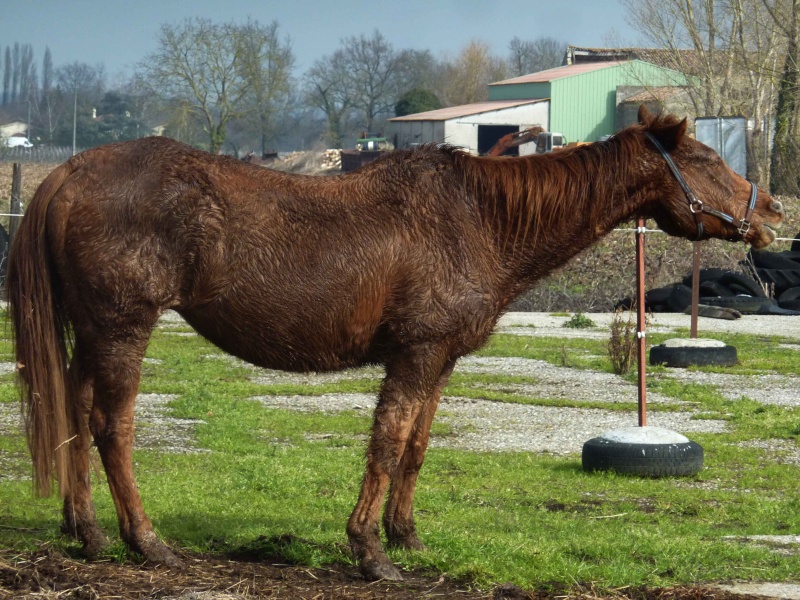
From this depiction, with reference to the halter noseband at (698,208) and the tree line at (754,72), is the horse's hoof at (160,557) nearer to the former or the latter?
the halter noseband at (698,208)

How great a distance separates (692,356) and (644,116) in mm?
9129

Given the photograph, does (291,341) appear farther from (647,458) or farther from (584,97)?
(584,97)

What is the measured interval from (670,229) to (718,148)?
4.35 metres

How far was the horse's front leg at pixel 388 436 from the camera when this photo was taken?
17.7ft

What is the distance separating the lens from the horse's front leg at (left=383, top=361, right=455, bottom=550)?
19.2 feet

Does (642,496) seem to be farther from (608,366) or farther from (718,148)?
(608,366)

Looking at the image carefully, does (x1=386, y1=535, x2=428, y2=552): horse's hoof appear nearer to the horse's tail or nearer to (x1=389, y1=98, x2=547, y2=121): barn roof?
the horse's tail

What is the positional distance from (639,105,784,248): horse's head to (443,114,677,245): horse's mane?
3.4 inches

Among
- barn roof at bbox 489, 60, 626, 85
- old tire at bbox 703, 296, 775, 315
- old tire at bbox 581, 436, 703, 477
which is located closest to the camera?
old tire at bbox 581, 436, 703, 477

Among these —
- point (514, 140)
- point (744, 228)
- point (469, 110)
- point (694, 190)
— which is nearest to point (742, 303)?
point (744, 228)

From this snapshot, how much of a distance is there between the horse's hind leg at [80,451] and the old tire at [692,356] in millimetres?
10369

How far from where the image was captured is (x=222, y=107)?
66.9 meters

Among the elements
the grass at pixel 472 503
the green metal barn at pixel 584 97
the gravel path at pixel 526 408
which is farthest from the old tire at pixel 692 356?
the green metal barn at pixel 584 97

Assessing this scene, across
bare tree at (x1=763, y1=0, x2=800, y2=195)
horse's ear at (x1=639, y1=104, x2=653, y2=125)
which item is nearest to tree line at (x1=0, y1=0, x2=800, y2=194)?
bare tree at (x1=763, y1=0, x2=800, y2=195)
